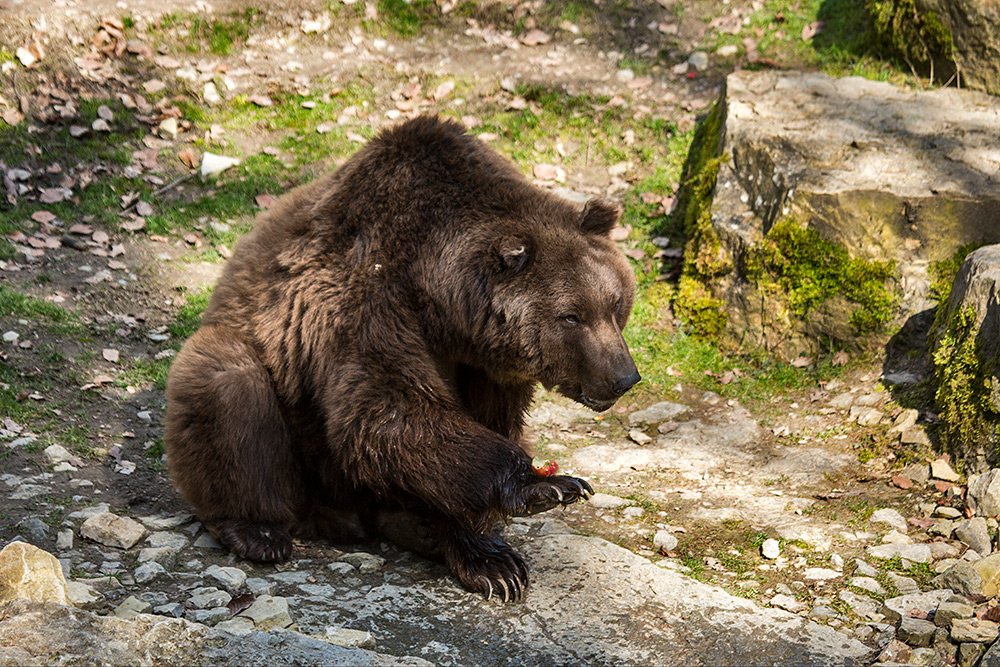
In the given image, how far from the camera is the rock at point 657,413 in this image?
600 cm

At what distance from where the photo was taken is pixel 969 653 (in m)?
3.33

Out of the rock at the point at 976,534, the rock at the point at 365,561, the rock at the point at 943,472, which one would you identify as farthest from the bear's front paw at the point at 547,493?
the rock at the point at 943,472

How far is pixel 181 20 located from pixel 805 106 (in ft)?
20.6

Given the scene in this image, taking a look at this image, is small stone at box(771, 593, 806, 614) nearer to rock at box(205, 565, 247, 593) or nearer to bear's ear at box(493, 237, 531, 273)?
bear's ear at box(493, 237, 531, 273)

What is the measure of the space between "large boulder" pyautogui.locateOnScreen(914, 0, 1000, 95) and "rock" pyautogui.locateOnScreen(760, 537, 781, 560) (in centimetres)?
493

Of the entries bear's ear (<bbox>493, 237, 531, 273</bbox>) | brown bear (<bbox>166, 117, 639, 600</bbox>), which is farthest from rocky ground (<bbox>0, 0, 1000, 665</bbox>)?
bear's ear (<bbox>493, 237, 531, 273</bbox>)

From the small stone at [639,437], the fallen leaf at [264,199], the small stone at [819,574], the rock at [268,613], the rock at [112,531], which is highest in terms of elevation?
the fallen leaf at [264,199]

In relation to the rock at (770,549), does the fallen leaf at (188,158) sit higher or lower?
higher

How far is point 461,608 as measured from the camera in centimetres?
Result: 386

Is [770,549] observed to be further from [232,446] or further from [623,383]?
[232,446]

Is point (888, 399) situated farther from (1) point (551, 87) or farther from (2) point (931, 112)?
(1) point (551, 87)

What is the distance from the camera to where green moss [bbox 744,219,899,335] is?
5.91m

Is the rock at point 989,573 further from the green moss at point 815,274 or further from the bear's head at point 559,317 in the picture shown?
the green moss at point 815,274

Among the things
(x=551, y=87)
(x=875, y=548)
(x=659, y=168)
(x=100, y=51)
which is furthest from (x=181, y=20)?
(x=875, y=548)
